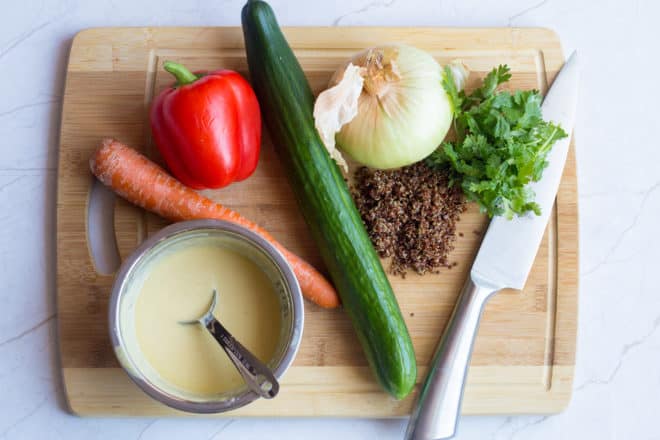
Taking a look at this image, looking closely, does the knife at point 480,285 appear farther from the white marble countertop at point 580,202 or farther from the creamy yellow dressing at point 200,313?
the creamy yellow dressing at point 200,313

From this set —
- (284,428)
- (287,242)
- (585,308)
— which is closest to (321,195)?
(287,242)

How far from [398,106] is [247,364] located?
2.01ft

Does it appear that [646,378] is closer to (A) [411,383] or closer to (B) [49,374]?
(A) [411,383]

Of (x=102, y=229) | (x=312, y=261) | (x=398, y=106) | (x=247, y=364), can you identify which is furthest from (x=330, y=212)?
(x=102, y=229)

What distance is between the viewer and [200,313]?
3.93ft

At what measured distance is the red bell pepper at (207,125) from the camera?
4.09 feet

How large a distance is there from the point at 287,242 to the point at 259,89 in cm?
36

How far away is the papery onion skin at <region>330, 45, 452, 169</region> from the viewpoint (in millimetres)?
1252

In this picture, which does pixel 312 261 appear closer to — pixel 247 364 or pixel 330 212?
pixel 330 212

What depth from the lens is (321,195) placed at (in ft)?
4.29

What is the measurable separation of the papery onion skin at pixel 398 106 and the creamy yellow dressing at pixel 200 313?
1.23 feet

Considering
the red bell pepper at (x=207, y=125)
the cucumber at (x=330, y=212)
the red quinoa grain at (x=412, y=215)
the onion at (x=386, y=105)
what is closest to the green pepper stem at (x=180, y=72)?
the red bell pepper at (x=207, y=125)

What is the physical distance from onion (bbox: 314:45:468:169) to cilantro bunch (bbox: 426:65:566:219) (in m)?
0.06

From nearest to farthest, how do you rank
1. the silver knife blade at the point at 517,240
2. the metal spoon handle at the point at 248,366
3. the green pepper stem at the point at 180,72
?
1. the metal spoon handle at the point at 248,366
2. the green pepper stem at the point at 180,72
3. the silver knife blade at the point at 517,240
